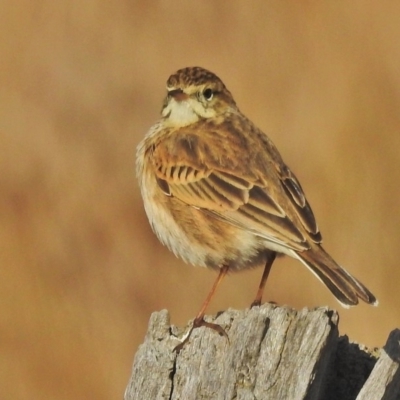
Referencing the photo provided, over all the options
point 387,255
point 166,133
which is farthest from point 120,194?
point 166,133

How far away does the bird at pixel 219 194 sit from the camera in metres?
7.88

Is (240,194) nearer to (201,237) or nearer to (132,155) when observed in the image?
(201,237)

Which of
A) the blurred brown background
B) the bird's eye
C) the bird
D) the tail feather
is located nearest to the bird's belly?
the bird

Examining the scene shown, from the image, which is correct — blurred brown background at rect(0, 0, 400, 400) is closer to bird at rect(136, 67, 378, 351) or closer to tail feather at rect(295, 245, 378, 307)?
bird at rect(136, 67, 378, 351)

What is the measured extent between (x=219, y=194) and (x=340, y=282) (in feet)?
4.61

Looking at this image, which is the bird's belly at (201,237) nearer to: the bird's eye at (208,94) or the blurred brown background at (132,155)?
the bird's eye at (208,94)

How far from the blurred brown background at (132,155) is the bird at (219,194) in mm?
4262

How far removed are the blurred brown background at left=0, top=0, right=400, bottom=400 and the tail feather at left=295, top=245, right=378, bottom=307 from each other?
5059 millimetres

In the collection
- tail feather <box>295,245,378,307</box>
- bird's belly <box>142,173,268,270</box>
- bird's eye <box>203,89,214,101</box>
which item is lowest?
tail feather <box>295,245,378,307</box>

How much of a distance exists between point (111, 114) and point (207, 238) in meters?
8.72

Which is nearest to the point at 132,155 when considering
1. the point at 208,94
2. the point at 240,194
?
the point at 208,94

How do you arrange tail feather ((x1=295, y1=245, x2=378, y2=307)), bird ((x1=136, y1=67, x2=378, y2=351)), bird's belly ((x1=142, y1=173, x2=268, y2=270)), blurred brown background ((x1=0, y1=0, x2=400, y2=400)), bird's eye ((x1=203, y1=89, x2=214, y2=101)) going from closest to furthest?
1. tail feather ((x1=295, y1=245, x2=378, y2=307))
2. bird ((x1=136, y1=67, x2=378, y2=351))
3. bird's belly ((x1=142, y1=173, x2=268, y2=270))
4. bird's eye ((x1=203, y1=89, x2=214, y2=101))
5. blurred brown background ((x1=0, y1=0, x2=400, y2=400))

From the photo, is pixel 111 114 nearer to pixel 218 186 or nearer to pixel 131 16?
pixel 131 16

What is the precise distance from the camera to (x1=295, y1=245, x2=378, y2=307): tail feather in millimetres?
7246
